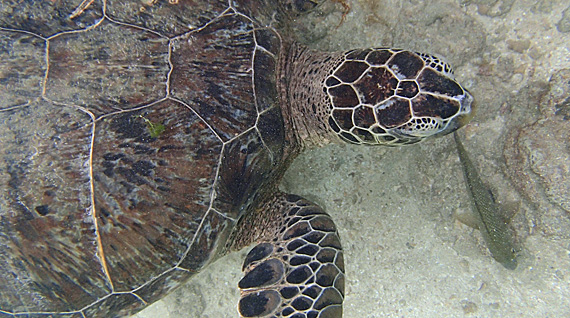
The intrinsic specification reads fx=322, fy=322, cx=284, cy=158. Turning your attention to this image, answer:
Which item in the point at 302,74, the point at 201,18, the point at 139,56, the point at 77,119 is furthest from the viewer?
the point at 302,74

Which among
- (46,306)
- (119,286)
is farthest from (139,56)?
(46,306)

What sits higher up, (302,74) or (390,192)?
(302,74)

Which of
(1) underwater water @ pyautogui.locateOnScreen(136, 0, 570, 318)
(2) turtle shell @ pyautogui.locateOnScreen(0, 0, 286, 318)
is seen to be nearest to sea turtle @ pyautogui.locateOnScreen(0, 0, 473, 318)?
(2) turtle shell @ pyautogui.locateOnScreen(0, 0, 286, 318)

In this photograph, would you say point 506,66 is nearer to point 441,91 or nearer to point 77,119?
point 441,91

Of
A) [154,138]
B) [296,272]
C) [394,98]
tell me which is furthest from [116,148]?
[394,98]

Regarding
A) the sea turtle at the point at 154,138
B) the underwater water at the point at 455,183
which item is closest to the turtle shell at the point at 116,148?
the sea turtle at the point at 154,138

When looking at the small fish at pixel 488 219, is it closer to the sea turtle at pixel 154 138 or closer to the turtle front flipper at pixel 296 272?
the sea turtle at pixel 154 138
